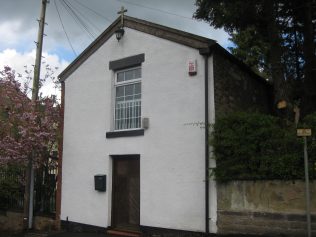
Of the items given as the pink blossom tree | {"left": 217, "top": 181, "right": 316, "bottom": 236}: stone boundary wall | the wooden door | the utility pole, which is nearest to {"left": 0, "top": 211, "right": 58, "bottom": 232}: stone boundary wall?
the utility pole

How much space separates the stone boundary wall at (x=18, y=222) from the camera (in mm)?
13977

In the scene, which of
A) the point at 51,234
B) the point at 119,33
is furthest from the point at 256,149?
the point at 51,234

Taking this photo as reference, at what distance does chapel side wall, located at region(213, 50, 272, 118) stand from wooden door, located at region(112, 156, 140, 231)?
2.87m

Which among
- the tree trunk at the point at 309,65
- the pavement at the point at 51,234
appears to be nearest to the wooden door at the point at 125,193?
the pavement at the point at 51,234

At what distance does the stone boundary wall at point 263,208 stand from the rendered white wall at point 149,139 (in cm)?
41

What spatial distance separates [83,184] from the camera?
13.4 metres

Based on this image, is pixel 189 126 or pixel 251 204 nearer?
pixel 251 204

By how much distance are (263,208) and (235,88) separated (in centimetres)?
378

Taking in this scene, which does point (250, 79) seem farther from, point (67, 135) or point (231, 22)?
point (67, 135)

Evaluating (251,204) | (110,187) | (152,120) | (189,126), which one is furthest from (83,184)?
(251,204)

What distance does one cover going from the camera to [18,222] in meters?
14.8

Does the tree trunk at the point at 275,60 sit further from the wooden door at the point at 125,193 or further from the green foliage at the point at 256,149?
the wooden door at the point at 125,193

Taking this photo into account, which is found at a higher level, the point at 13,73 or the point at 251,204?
the point at 13,73

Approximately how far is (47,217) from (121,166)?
337 centimetres
